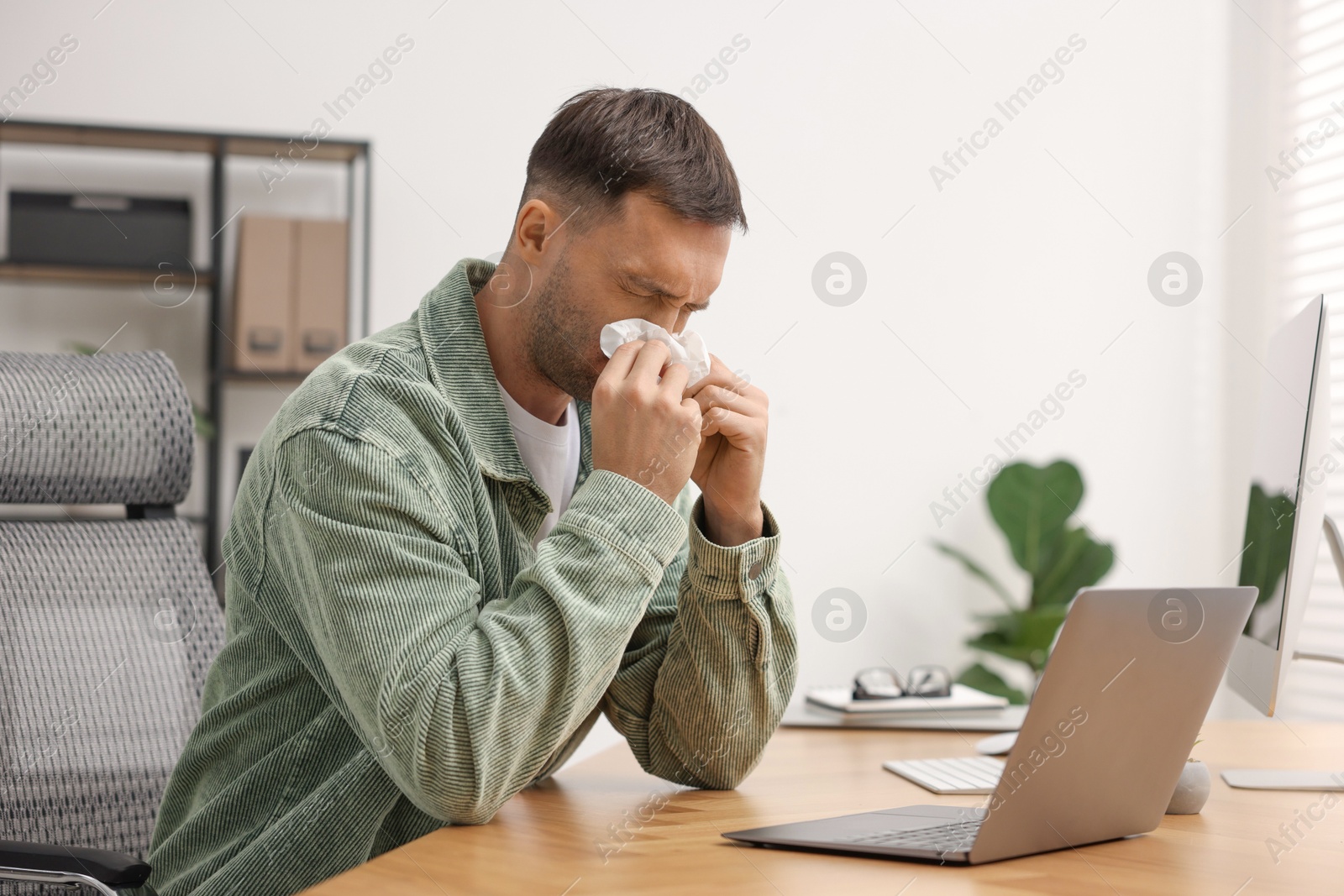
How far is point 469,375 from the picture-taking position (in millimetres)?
1100

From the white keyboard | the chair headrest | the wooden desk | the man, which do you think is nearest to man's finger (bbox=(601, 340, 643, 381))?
the man

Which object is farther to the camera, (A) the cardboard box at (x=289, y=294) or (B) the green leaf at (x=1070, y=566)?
(B) the green leaf at (x=1070, y=566)

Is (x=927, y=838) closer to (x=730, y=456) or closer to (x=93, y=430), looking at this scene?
(x=730, y=456)

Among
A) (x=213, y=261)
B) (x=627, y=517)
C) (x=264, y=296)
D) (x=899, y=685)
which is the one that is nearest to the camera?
(x=627, y=517)

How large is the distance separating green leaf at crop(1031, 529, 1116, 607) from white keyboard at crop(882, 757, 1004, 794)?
73.6 inches

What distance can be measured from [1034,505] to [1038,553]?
0.42 ft

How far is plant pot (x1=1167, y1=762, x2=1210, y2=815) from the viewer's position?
38.6 inches

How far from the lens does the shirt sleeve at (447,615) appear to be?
858mm

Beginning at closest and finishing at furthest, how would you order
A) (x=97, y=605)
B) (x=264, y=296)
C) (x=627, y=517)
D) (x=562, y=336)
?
(x=627, y=517) → (x=562, y=336) → (x=97, y=605) → (x=264, y=296)

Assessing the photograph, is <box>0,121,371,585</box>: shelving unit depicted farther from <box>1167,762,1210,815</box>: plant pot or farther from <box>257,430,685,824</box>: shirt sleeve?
<box>1167,762,1210,815</box>: plant pot

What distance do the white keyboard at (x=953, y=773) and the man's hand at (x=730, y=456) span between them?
285mm

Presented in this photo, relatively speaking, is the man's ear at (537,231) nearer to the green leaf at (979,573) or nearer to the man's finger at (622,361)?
the man's finger at (622,361)

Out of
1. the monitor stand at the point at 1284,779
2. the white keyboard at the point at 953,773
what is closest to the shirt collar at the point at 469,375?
the white keyboard at the point at 953,773

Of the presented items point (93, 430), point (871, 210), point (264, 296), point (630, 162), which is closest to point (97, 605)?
point (93, 430)
